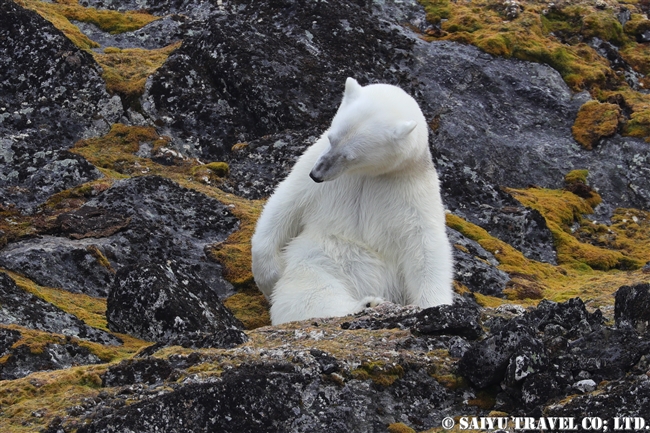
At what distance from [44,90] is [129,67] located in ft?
6.75

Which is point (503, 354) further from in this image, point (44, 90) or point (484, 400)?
point (44, 90)

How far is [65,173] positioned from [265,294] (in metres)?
4.55

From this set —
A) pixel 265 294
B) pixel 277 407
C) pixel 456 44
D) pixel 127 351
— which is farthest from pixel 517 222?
pixel 277 407

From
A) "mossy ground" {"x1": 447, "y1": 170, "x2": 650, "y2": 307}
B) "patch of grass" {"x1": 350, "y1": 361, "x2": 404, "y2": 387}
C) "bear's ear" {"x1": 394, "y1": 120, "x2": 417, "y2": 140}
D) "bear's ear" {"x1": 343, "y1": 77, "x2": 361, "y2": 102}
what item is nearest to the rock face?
"patch of grass" {"x1": 350, "y1": 361, "x2": 404, "y2": 387}

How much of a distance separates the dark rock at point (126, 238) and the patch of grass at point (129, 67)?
422 centimetres

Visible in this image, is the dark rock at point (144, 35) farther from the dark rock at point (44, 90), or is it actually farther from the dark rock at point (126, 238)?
the dark rock at point (126, 238)

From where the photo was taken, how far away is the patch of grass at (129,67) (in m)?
16.4

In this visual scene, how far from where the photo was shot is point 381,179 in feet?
33.2

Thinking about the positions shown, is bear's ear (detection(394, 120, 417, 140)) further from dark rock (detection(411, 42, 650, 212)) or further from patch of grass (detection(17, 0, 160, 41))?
patch of grass (detection(17, 0, 160, 41))

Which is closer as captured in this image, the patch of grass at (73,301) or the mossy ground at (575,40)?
the patch of grass at (73,301)

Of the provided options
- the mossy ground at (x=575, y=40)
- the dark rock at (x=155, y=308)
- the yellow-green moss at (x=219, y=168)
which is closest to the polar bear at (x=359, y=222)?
the dark rock at (x=155, y=308)

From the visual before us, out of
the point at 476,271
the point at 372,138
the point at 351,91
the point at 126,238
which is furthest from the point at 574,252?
the point at 126,238

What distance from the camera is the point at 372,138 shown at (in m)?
9.45

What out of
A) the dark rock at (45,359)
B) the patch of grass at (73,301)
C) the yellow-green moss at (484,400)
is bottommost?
the patch of grass at (73,301)
